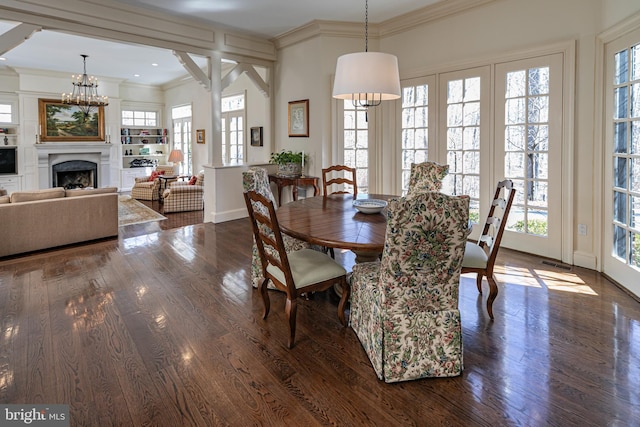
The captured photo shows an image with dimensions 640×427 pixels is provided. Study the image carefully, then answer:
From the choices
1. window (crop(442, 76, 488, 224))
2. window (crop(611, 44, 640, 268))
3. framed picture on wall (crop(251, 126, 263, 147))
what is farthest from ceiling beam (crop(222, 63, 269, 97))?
window (crop(611, 44, 640, 268))

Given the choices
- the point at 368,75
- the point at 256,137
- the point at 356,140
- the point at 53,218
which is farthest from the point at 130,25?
the point at 368,75

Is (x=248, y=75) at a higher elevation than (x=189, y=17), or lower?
lower

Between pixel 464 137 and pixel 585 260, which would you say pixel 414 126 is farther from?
pixel 585 260

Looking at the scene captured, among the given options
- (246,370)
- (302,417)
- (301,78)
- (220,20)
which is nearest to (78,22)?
(220,20)

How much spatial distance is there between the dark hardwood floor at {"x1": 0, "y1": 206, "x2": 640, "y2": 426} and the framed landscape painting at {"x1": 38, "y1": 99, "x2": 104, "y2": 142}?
709 centimetres

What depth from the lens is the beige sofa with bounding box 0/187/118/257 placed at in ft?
14.1

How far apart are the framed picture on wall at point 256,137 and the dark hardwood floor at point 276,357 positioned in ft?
13.5

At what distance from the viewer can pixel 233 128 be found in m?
8.40

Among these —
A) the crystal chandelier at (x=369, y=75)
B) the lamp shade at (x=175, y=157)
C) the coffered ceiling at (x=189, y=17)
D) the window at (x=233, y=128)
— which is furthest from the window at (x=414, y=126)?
the lamp shade at (x=175, y=157)

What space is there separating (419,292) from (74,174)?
10.5m

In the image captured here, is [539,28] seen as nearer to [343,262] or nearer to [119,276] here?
[343,262]

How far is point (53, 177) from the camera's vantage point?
9.36 meters

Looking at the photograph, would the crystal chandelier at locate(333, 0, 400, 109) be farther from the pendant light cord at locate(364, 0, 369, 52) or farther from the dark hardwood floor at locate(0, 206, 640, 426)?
the pendant light cord at locate(364, 0, 369, 52)

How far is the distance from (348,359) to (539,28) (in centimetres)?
397
